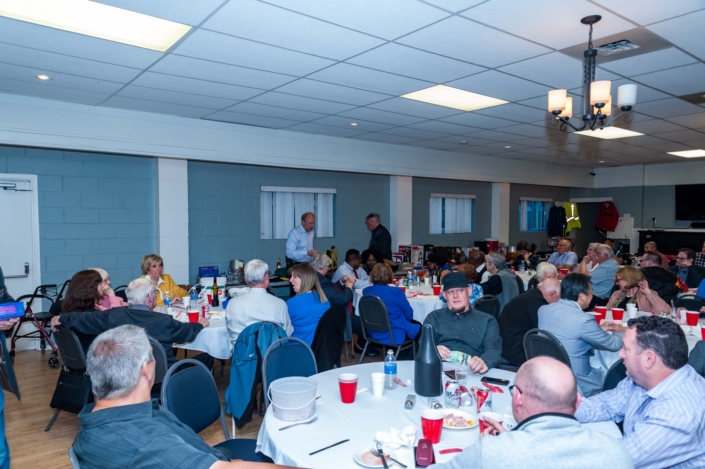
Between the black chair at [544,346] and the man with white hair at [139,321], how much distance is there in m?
2.36

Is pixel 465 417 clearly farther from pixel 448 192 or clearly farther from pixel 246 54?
pixel 448 192

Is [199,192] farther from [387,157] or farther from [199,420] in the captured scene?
[199,420]

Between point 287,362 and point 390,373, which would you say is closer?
point 390,373

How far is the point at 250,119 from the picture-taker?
6.25 m

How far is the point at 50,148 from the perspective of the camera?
18.1 ft

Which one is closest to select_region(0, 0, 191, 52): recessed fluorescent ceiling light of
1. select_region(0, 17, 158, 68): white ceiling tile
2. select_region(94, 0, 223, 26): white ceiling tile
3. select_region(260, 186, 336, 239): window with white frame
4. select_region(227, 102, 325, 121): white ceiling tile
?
select_region(0, 17, 158, 68): white ceiling tile

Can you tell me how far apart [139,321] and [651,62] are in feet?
14.7

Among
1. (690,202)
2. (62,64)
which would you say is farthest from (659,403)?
(690,202)

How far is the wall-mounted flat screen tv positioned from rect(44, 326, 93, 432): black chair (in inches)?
491

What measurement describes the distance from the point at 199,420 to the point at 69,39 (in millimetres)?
2922

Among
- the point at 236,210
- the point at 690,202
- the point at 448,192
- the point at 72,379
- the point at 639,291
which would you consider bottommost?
the point at 72,379

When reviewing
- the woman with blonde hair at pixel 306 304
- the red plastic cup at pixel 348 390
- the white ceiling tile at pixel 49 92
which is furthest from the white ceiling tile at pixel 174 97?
the red plastic cup at pixel 348 390

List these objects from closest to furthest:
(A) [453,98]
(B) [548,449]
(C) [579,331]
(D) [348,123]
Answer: (B) [548,449] → (C) [579,331] → (A) [453,98] → (D) [348,123]

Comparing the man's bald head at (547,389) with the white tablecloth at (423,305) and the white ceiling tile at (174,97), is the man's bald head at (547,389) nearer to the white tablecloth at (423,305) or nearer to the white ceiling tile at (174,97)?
the white tablecloth at (423,305)
